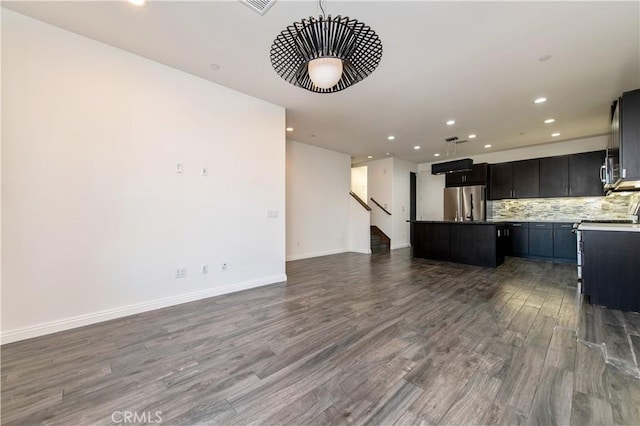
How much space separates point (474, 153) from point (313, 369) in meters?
7.82

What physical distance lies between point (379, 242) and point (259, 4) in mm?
6923

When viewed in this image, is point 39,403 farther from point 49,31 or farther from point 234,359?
point 49,31

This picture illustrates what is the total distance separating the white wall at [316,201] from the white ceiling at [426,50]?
5.80ft

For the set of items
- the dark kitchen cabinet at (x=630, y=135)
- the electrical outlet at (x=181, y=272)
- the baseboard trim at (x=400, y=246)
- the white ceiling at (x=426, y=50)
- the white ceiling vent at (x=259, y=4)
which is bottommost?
the baseboard trim at (x=400, y=246)

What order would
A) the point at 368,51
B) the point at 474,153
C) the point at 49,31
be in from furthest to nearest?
the point at 474,153
the point at 49,31
the point at 368,51

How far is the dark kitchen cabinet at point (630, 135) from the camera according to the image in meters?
2.80

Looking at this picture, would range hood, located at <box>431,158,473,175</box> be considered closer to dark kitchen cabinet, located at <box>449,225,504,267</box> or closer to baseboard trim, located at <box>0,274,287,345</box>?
dark kitchen cabinet, located at <box>449,225,504,267</box>

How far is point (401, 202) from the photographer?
824 cm

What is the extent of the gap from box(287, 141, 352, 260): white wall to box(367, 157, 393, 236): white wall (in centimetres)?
131

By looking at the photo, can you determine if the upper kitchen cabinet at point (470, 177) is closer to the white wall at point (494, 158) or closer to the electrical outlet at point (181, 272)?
the white wall at point (494, 158)

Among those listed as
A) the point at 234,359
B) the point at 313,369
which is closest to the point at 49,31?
the point at 234,359

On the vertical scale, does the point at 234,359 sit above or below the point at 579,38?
below

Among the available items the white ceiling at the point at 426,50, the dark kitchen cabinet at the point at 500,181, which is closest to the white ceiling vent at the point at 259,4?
the white ceiling at the point at 426,50

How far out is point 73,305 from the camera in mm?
2539
